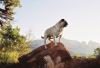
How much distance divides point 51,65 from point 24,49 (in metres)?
42.8

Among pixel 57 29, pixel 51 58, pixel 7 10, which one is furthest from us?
pixel 7 10

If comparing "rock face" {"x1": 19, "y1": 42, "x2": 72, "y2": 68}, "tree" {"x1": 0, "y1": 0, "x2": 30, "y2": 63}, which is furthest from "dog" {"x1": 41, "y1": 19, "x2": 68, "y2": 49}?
"tree" {"x1": 0, "y1": 0, "x2": 30, "y2": 63}

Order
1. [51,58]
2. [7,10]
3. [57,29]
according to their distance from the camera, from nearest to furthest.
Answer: [51,58], [57,29], [7,10]

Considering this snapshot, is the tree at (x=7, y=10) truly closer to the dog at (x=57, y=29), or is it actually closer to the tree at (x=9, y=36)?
the tree at (x=9, y=36)

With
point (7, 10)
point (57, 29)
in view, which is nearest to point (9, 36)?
point (7, 10)

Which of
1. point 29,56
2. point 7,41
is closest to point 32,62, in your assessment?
point 29,56

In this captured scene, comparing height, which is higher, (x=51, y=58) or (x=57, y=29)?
(x=57, y=29)

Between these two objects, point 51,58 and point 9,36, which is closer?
point 51,58

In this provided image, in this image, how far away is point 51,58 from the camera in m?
23.3

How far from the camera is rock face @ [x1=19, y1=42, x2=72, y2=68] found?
75.2 feet

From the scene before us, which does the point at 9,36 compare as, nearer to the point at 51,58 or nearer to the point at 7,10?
the point at 7,10

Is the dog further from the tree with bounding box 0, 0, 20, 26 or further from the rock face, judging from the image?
the tree with bounding box 0, 0, 20, 26

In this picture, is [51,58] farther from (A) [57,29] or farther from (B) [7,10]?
(B) [7,10]

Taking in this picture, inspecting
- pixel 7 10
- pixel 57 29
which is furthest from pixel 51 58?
pixel 7 10
